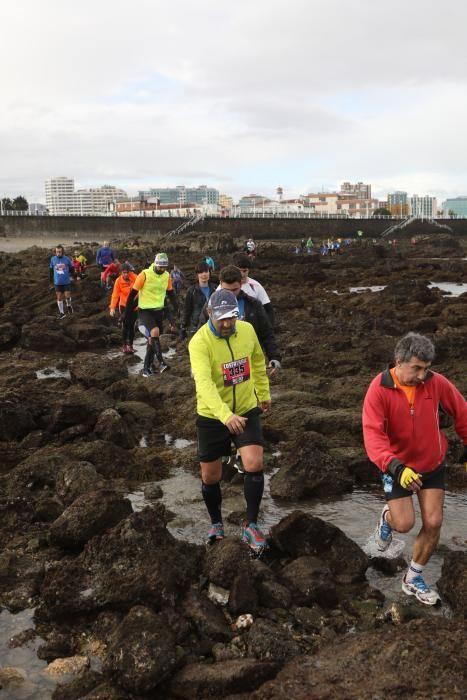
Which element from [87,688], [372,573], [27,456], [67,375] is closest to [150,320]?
[67,375]

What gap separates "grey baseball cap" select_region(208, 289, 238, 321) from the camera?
5.58 m

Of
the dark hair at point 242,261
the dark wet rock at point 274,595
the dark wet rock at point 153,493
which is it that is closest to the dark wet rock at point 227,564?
the dark wet rock at point 274,595

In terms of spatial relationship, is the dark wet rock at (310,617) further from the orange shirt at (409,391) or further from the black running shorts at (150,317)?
the black running shorts at (150,317)

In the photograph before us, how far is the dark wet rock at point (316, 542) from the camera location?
5621mm

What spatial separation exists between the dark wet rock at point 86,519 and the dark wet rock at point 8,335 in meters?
11.7

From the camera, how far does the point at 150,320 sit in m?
12.5

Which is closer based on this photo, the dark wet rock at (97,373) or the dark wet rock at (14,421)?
the dark wet rock at (14,421)

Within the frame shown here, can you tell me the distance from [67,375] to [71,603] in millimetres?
9284

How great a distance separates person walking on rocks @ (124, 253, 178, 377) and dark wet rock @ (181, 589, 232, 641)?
24.8 feet

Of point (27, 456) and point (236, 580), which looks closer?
point (236, 580)

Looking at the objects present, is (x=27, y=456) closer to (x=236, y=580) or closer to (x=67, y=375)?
(x=236, y=580)

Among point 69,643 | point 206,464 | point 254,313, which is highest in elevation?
point 254,313

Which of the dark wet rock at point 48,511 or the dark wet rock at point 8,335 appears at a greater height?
the dark wet rock at point 8,335

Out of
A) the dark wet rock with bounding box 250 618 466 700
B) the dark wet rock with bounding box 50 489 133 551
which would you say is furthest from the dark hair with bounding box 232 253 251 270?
the dark wet rock with bounding box 250 618 466 700
